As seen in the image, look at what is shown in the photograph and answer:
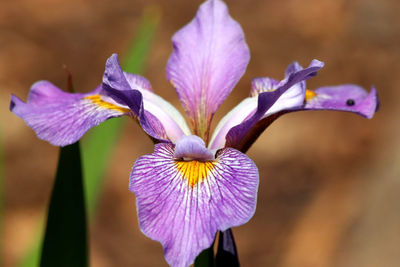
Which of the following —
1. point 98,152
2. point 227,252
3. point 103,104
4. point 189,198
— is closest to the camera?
point 189,198

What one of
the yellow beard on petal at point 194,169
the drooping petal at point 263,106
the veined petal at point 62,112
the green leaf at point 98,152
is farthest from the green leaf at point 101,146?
the yellow beard on petal at point 194,169

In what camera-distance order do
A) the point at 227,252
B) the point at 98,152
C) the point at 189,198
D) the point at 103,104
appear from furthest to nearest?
the point at 98,152, the point at 103,104, the point at 227,252, the point at 189,198

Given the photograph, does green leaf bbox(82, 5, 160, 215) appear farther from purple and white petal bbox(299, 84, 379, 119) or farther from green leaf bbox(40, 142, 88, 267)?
purple and white petal bbox(299, 84, 379, 119)

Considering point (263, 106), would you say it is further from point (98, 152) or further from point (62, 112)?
point (98, 152)

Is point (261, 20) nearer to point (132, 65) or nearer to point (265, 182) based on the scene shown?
point (265, 182)

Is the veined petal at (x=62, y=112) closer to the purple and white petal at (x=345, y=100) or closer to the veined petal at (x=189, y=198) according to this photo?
the veined petal at (x=189, y=198)

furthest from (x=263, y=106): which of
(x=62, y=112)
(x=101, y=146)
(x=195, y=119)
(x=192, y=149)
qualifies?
(x=101, y=146)

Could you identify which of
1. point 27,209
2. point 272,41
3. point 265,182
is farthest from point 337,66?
point 27,209
